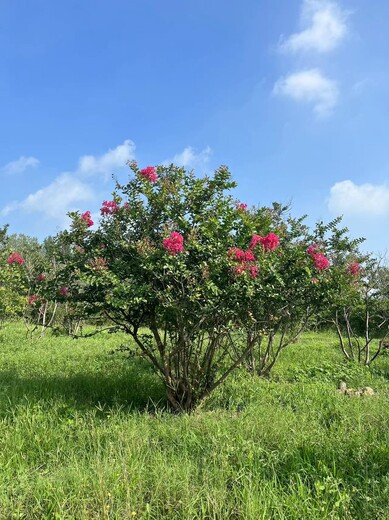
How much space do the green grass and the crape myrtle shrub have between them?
0.86 m

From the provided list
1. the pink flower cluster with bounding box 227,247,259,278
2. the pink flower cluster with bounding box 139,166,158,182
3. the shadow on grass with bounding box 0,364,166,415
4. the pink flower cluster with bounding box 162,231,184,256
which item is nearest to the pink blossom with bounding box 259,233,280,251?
the pink flower cluster with bounding box 227,247,259,278

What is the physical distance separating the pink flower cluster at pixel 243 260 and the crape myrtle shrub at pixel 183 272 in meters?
0.01

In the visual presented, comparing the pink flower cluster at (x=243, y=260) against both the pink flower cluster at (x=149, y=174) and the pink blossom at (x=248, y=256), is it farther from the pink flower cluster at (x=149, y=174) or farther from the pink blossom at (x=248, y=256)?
the pink flower cluster at (x=149, y=174)

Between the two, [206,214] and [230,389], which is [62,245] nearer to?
[206,214]

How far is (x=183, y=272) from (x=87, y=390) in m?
2.48

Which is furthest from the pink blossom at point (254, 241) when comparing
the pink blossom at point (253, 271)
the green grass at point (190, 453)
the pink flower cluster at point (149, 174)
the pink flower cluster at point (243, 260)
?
the green grass at point (190, 453)

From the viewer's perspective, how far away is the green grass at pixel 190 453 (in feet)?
7.93

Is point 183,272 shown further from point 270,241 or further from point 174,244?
Result: point 270,241

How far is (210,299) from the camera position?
13.5ft

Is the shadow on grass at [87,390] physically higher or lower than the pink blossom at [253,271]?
lower

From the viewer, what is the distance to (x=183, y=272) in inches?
160

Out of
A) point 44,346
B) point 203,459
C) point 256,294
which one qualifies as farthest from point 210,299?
point 44,346

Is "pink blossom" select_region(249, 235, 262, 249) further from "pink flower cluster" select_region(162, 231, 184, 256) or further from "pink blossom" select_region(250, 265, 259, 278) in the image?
"pink flower cluster" select_region(162, 231, 184, 256)

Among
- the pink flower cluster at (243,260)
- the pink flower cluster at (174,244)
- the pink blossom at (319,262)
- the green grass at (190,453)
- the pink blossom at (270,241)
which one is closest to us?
the green grass at (190,453)
